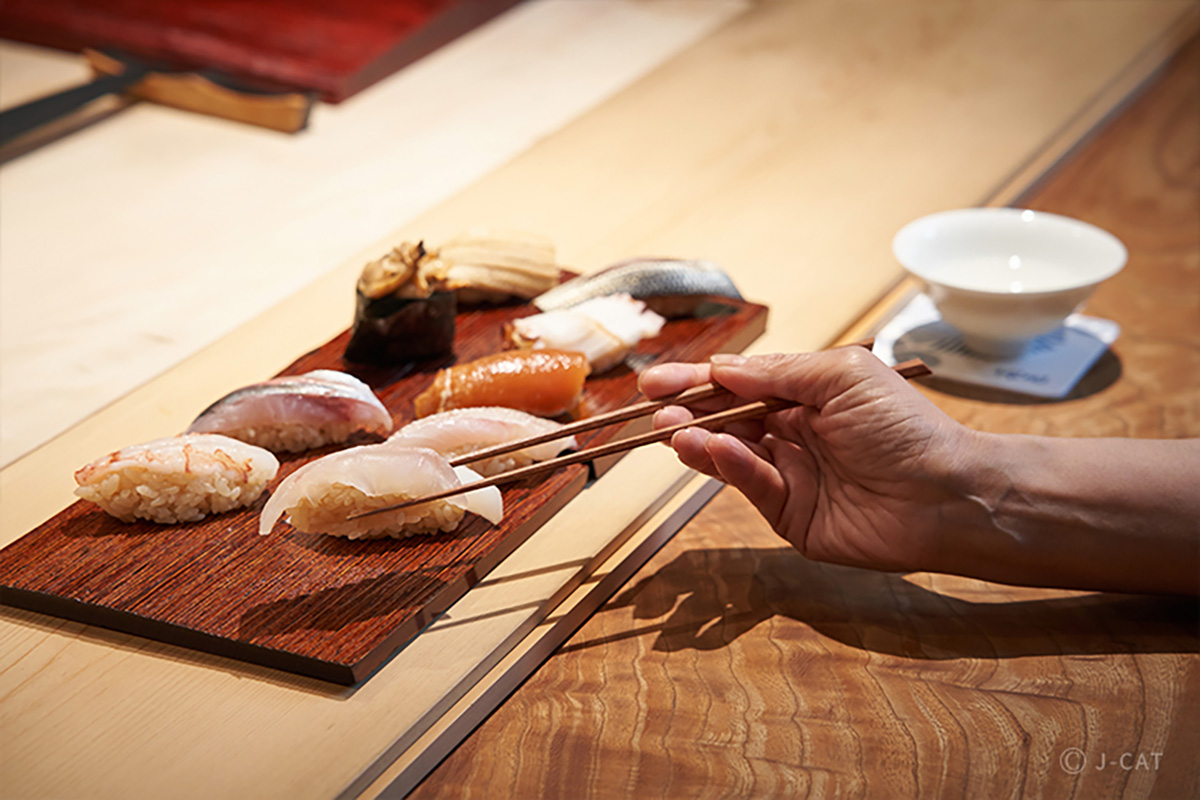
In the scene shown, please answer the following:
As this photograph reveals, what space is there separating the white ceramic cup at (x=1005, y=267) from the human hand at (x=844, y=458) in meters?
0.53

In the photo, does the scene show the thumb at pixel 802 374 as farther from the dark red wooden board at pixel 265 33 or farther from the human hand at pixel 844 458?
the dark red wooden board at pixel 265 33

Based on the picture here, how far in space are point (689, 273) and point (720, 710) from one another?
837 mm

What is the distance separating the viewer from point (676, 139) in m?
2.81

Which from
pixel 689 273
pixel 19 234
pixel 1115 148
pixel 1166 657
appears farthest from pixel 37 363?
pixel 1115 148

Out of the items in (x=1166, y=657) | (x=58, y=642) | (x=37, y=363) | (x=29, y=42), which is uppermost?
(x=29, y=42)

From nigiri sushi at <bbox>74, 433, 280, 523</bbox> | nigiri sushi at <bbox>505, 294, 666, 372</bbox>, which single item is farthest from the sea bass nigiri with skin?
nigiri sushi at <bbox>74, 433, 280, 523</bbox>

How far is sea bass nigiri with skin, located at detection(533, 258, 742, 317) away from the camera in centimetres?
185

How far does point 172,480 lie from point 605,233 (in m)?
1.21

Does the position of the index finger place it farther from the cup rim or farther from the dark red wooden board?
the dark red wooden board

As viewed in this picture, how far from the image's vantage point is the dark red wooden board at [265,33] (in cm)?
303

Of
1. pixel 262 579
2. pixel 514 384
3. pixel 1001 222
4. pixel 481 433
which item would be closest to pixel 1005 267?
pixel 1001 222

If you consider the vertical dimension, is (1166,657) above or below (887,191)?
below

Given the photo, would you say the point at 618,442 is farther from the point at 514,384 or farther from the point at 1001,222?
the point at 1001,222

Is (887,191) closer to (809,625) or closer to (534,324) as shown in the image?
(534,324)
